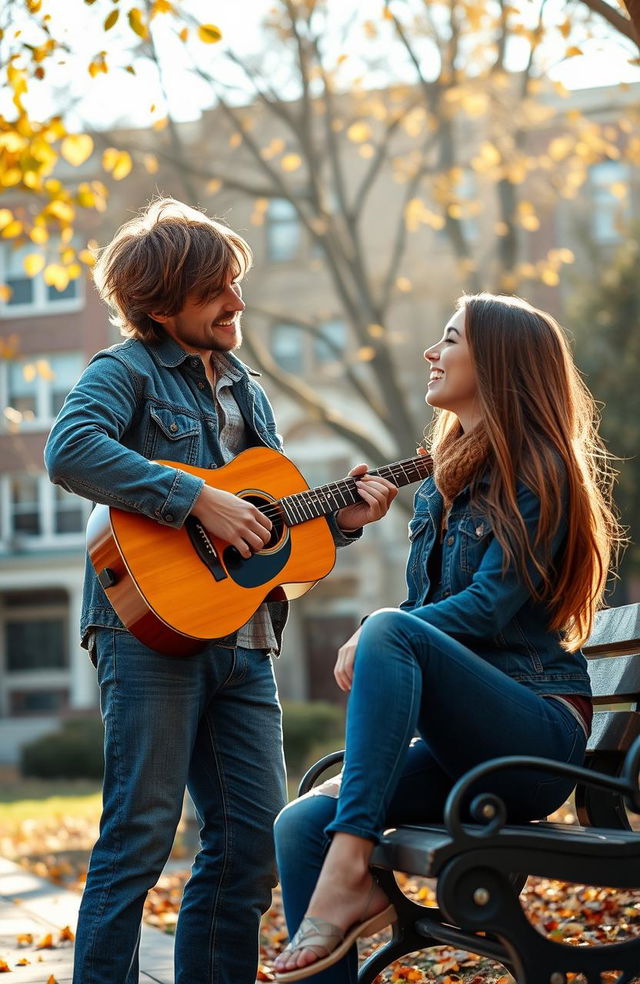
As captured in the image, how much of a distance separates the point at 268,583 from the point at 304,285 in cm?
2580

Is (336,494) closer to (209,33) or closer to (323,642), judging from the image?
(209,33)

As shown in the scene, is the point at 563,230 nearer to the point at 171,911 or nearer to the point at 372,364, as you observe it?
the point at 372,364

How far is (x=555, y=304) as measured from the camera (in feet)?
87.7

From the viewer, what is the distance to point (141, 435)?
3.38 m

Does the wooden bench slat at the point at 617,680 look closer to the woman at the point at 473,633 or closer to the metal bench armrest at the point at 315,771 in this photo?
the woman at the point at 473,633

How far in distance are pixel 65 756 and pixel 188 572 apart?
60.9 ft

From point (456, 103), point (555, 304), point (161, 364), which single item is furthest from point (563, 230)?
point (161, 364)

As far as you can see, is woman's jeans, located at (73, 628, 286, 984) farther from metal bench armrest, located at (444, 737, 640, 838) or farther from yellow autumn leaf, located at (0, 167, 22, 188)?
yellow autumn leaf, located at (0, 167, 22, 188)

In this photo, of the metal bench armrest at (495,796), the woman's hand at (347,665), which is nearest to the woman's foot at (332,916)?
the metal bench armrest at (495,796)

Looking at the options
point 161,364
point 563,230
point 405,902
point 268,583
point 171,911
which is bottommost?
point 171,911

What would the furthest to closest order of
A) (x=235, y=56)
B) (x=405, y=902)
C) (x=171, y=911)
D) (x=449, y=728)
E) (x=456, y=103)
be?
(x=456, y=103), (x=235, y=56), (x=171, y=911), (x=405, y=902), (x=449, y=728)

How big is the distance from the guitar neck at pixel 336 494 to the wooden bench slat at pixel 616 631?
0.67m

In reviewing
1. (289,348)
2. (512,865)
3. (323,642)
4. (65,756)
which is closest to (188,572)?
(512,865)

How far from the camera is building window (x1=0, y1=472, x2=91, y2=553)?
103 ft
